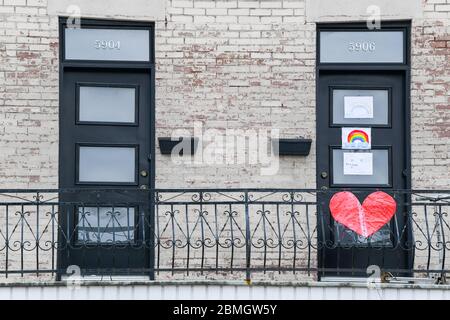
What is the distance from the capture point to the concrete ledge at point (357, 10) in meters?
14.7

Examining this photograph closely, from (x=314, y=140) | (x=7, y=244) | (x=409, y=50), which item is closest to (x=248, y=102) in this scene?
(x=314, y=140)

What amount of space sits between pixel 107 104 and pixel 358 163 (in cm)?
268

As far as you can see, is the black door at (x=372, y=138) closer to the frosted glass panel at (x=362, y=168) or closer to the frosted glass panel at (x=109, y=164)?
the frosted glass panel at (x=362, y=168)

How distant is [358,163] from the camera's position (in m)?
14.7

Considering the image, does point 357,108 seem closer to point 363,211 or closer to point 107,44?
point 363,211

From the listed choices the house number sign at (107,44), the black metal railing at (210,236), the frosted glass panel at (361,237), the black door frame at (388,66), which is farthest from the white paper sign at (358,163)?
the house number sign at (107,44)

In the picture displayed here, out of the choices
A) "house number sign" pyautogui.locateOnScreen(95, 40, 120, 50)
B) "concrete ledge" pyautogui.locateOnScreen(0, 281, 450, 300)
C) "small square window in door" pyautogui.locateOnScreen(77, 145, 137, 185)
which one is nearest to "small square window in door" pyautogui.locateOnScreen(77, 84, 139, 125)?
"small square window in door" pyautogui.locateOnScreen(77, 145, 137, 185)

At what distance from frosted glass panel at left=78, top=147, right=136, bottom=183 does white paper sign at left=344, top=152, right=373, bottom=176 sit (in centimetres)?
A: 222

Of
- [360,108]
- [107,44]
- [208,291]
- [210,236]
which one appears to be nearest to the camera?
[208,291]

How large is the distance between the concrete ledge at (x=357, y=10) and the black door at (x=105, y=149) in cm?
187

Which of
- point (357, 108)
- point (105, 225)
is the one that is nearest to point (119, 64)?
point (105, 225)

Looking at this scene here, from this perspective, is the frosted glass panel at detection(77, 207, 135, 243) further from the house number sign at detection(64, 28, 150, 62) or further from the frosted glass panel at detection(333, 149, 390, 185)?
the frosted glass panel at detection(333, 149, 390, 185)

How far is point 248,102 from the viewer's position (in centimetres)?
1455

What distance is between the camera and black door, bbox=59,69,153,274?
562 inches
